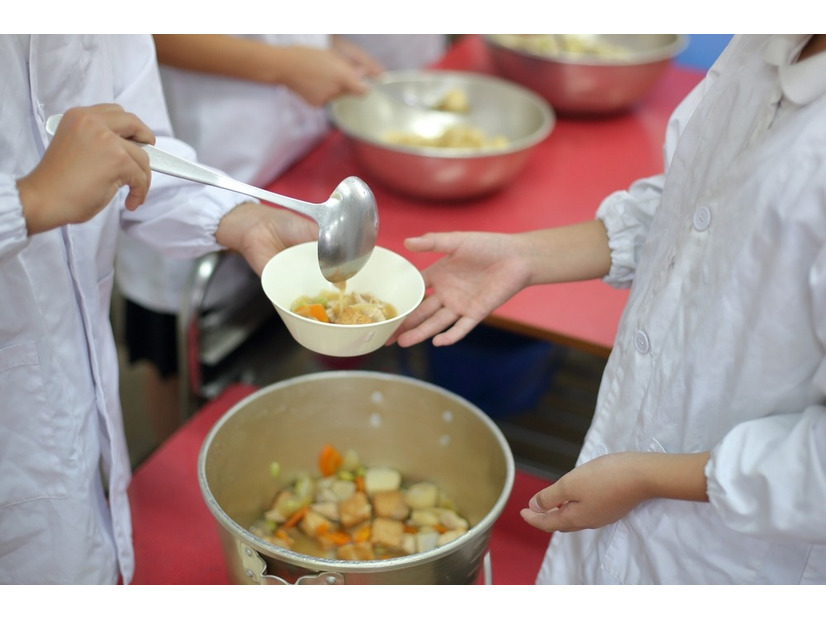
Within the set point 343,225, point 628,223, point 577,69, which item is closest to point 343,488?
point 343,225

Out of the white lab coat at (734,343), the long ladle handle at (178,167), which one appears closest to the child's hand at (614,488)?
the white lab coat at (734,343)

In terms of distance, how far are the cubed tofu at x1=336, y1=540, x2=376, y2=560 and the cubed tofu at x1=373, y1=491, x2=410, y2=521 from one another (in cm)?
6

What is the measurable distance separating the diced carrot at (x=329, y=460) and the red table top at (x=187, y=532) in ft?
0.53

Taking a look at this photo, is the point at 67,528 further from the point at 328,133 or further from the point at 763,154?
the point at 328,133

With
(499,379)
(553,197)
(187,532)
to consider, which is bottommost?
(499,379)

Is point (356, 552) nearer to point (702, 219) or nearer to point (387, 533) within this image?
point (387, 533)

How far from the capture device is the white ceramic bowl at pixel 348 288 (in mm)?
838

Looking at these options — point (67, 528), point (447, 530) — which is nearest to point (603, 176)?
point (447, 530)

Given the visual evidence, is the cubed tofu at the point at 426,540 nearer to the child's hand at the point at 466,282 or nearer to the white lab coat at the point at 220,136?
the child's hand at the point at 466,282

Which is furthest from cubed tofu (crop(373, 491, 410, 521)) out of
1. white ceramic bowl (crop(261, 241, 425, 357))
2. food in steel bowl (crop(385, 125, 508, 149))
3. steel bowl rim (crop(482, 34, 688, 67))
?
steel bowl rim (crop(482, 34, 688, 67))

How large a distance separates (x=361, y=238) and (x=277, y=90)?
2.42 feet

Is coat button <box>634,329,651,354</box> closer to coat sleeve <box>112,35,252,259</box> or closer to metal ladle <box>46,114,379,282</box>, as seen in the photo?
metal ladle <box>46,114,379,282</box>

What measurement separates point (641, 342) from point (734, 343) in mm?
106

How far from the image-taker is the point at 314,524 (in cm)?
102
